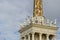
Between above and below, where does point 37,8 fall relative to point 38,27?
above

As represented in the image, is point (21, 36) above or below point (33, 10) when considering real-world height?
below

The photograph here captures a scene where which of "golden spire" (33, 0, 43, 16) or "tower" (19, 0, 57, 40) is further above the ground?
"golden spire" (33, 0, 43, 16)

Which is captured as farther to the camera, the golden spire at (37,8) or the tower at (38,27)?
the golden spire at (37,8)

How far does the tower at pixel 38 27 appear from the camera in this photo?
5838 cm

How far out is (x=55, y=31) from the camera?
59.7 metres

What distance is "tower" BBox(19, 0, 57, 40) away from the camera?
58.4 metres

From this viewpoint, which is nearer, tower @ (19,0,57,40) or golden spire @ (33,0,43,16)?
tower @ (19,0,57,40)

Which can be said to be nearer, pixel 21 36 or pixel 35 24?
pixel 35 24

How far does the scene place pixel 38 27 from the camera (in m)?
58.3

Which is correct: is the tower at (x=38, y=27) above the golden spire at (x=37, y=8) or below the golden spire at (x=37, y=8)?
below

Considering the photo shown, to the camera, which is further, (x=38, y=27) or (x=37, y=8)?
(x=37, y=8)

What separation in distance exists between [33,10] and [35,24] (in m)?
3.97

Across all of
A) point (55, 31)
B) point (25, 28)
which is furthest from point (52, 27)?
point (25, 28)

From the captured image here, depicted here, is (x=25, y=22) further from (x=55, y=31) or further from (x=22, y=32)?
(x=55, y=31)
